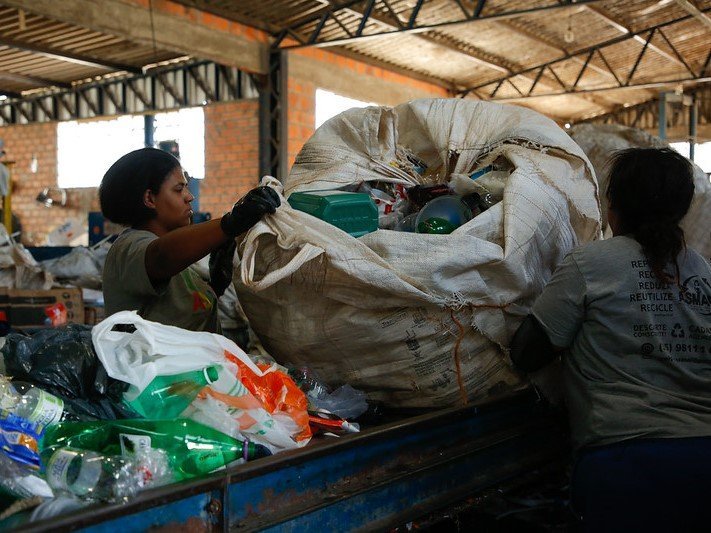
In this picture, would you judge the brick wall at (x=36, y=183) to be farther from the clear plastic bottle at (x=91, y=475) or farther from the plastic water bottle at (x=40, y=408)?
the clear plastic bottle at (x=91, y=475)

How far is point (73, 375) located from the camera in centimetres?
143

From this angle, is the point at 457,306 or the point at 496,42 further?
the point at 496,42

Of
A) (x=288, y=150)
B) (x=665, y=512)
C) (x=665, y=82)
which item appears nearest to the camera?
(x=665, y=512)

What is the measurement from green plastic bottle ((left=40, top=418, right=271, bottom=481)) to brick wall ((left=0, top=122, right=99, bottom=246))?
11.2 meters

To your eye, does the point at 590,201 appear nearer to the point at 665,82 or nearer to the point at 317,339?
the point at 317,339

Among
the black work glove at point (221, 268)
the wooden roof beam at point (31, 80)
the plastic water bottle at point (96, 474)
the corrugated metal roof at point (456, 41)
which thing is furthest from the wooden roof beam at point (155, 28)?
the plastic water bottle at point (96, 474)

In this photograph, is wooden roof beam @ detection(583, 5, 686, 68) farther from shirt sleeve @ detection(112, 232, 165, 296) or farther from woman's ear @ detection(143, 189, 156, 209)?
shirt sleeve @ detection(112, 232, 165, 296)

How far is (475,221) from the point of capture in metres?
1.86

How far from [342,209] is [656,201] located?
0.76m

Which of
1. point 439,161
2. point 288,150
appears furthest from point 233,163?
point 439,161

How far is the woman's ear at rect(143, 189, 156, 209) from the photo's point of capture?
2045 millimetres

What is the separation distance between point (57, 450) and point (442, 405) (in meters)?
0.97

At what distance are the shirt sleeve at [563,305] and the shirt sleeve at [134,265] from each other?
0.97m

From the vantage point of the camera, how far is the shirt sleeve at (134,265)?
182 cm
